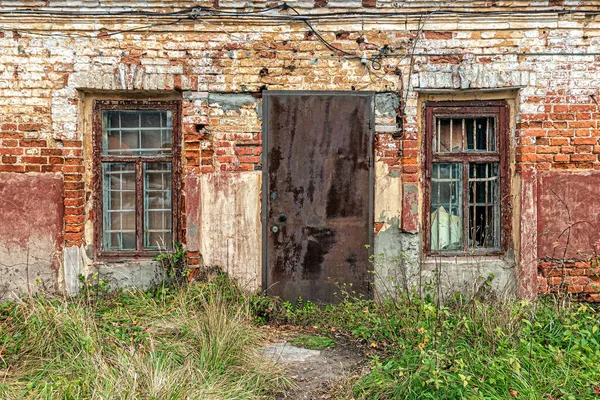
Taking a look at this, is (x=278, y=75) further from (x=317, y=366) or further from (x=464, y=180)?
(x=317, y=366)

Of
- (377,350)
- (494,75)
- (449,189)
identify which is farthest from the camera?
(449,189)

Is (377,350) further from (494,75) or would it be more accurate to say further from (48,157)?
(48,157)

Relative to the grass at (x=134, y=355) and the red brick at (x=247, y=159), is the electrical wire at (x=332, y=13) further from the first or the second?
the grass at (x=134, y=355)

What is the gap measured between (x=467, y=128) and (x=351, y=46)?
144cm

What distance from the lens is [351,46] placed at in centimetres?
522

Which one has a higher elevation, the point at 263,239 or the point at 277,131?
the point at 277,131

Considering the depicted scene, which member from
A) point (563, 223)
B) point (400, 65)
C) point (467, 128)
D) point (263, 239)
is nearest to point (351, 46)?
point (400, 65)

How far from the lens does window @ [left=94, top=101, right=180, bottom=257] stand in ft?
17.8

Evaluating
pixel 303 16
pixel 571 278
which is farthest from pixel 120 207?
pixel 571 278

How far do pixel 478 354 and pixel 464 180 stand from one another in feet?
7.66

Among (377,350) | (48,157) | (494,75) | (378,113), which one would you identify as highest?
(494,75)

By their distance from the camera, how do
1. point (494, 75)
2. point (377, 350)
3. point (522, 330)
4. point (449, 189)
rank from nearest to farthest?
1. point (522, 330)
2. point (377, 350)
3. point (494, 75)
4. point (449, 189)

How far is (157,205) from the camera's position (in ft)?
18.1

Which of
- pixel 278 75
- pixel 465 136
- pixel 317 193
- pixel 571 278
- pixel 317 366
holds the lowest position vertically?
pixel 317 366
